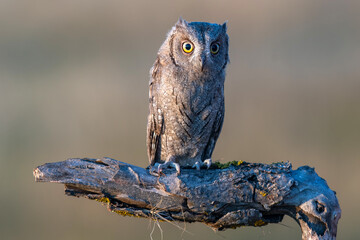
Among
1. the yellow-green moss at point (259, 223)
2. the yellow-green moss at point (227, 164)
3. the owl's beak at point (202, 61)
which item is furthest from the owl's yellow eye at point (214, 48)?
the yellow-green moss at point (259, 223)

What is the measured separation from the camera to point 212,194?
2.39m

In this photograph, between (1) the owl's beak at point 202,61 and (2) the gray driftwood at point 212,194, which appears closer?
(2) the gray driftwood at point 212,194

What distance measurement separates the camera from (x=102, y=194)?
7.79 ft

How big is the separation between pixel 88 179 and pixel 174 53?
1.12 metres

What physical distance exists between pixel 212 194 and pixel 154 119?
0.96 m

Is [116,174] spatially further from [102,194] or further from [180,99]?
[180,99]

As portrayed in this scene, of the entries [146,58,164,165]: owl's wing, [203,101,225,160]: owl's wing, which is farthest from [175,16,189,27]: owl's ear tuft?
[203,101,225,160]: owl's wing

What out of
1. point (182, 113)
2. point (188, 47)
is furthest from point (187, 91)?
point (188, 47)

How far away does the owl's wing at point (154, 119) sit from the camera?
3.13m

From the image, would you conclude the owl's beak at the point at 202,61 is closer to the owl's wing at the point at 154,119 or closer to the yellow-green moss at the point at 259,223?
the owl's wing at the point at 154,119

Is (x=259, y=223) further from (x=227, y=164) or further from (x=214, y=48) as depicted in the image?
(x=214, y=48)

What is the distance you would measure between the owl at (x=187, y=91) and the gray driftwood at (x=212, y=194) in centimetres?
61

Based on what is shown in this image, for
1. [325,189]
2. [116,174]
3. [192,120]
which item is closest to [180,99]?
[192,120]

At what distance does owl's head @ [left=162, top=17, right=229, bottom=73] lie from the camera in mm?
2855
